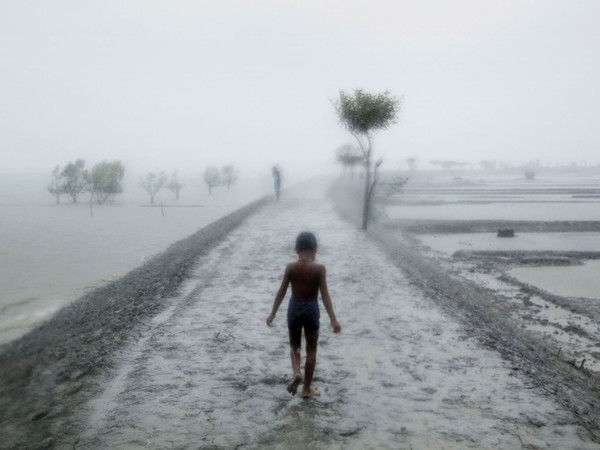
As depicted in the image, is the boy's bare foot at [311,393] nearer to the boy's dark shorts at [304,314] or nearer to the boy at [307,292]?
the boy at [307,292]

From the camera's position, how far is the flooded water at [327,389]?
5367 mm

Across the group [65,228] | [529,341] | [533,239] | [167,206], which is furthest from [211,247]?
[167,206]

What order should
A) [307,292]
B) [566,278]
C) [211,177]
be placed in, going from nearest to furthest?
[307,292] < [566,278] < [211,177]

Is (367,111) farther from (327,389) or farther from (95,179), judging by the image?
(95,179)

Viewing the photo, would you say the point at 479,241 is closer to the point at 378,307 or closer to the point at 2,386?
the point at 378,307

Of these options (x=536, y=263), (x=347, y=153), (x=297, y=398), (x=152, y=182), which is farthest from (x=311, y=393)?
(x=347, y=153)

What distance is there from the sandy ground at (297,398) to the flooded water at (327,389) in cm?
2

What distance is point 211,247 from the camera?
18.6 m

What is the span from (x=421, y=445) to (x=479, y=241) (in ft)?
72.8

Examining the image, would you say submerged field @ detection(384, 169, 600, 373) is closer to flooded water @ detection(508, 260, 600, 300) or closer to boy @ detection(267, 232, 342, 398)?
flooded water @ detection(508, 260, 600, 300)

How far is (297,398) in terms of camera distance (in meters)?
6.19

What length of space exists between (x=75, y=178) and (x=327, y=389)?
65.1 meters

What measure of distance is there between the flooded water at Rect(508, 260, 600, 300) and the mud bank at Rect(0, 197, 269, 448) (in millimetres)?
11999

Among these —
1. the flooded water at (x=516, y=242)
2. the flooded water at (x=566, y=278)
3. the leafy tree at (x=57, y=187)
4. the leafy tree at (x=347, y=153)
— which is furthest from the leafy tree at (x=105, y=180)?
the flooded water at (x=566, y=278)
